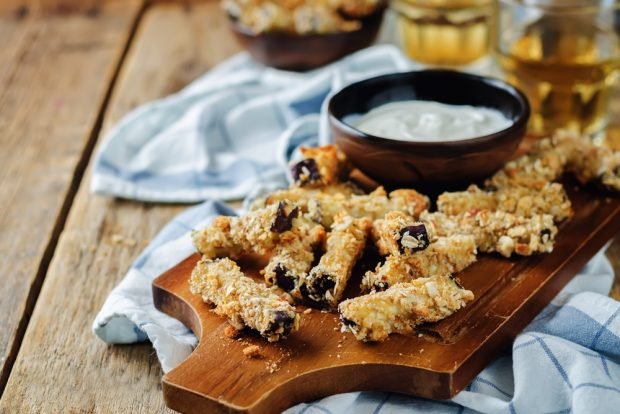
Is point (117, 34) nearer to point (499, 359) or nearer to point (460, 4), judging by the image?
point (460, 4)

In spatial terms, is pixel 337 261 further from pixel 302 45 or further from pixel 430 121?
pixel 302 45

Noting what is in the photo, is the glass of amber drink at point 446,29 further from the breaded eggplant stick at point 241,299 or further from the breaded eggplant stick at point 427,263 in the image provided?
the breaded eggplant stick at point 241,299

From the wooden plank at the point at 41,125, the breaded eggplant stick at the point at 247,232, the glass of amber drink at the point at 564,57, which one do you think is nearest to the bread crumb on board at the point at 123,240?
the wooden plank at the point at 41,125

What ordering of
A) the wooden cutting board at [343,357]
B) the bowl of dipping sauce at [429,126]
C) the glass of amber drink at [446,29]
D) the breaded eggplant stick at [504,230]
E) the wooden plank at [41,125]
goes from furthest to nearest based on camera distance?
the glass of amber drink at [446,29], the wooden plank at [41,125], the bowl of dipping sauce at [429,126], the breaded eggplant stick at [504,230], the wooden cutting board at [343,357]

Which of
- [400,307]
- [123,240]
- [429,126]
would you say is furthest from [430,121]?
[123,240]

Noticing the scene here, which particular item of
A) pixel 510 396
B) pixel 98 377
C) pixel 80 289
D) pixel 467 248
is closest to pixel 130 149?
pixel 80 289

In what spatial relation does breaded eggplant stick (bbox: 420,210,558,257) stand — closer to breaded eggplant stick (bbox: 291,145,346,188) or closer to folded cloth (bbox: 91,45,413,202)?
A: breaded eggplant stick (bbox: 291,145,346,188)
